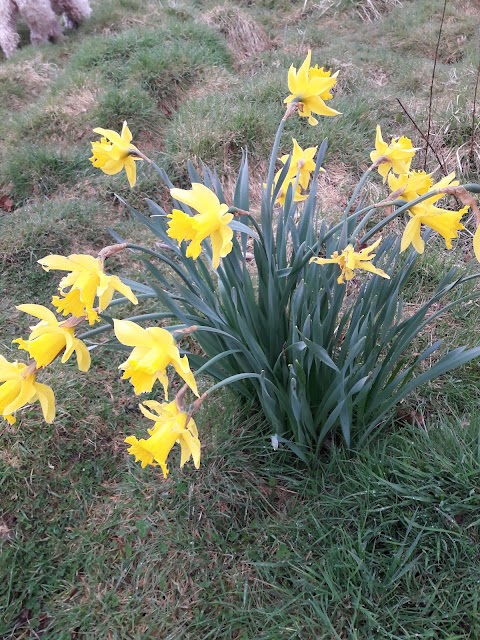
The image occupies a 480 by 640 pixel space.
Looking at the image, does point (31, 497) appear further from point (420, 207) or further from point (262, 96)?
point (262, 96)

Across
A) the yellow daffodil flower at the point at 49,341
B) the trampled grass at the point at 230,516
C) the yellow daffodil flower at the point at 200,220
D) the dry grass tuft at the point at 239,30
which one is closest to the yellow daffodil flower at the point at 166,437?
the yellow daffodil flower at the point at 49,341

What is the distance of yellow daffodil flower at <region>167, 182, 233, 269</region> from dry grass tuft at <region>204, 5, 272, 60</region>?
4.98 metres

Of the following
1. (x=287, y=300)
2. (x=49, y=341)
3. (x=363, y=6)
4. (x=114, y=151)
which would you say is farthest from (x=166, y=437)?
(x=363, y=6)

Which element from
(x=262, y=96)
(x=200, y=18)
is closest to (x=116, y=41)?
(x=200, y=18)

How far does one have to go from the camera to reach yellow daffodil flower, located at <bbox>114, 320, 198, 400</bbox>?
98cm

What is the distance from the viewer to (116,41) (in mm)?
4996

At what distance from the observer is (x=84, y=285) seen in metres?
1.04

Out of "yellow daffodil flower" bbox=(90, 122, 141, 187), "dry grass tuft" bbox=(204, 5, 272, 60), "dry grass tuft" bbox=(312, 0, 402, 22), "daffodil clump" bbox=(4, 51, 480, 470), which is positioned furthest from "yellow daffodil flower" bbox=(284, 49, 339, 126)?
"dry grass tuft" bbox=(312, 0, 402, 22)

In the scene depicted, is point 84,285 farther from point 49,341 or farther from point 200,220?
point 200,220

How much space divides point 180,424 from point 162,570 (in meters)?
0.80

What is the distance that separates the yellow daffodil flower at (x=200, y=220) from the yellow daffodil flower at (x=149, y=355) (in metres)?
0.20

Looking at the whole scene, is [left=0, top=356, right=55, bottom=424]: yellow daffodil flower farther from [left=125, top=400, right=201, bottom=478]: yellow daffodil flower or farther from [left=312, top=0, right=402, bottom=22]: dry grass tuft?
[left=312, top=0, right=402, bottom=22]: dry grass tuft

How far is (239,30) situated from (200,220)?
5.40 metres

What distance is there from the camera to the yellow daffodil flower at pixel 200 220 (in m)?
1.06
